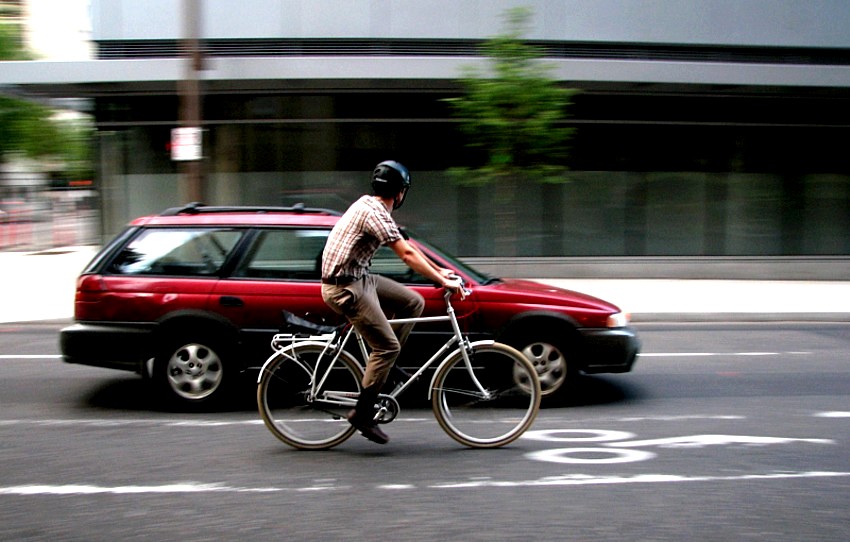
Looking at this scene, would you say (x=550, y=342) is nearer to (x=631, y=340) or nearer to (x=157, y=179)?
(x=631, y=340)

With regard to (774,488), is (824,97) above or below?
above

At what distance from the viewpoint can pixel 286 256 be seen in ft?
22.3

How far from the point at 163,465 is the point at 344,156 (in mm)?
12428

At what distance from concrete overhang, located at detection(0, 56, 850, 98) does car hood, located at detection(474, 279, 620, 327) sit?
8.70m

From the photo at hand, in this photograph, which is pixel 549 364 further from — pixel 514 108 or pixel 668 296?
pixel 668 296

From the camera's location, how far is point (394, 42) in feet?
55.2

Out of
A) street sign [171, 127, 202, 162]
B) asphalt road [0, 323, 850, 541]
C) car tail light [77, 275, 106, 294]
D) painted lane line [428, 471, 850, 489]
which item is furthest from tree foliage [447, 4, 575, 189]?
painted lane line [428, 471, 850, 489]

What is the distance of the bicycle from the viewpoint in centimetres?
538

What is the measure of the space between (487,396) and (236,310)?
233 centimetres

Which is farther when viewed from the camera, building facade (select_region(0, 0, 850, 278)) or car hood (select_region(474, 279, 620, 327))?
building facade (select_region(0, 0, 850, 278))

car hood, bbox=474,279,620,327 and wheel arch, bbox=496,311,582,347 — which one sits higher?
car hood, bbox=474,279,620,327

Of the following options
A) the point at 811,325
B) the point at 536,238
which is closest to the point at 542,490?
the point at 811,325

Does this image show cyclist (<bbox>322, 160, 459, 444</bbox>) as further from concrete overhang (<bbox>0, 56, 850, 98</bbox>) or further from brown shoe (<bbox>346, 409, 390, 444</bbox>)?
concrete overhang (<bbox>0, 56, 850, 98</bbox>)

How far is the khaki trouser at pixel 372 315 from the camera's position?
516 centimetres
